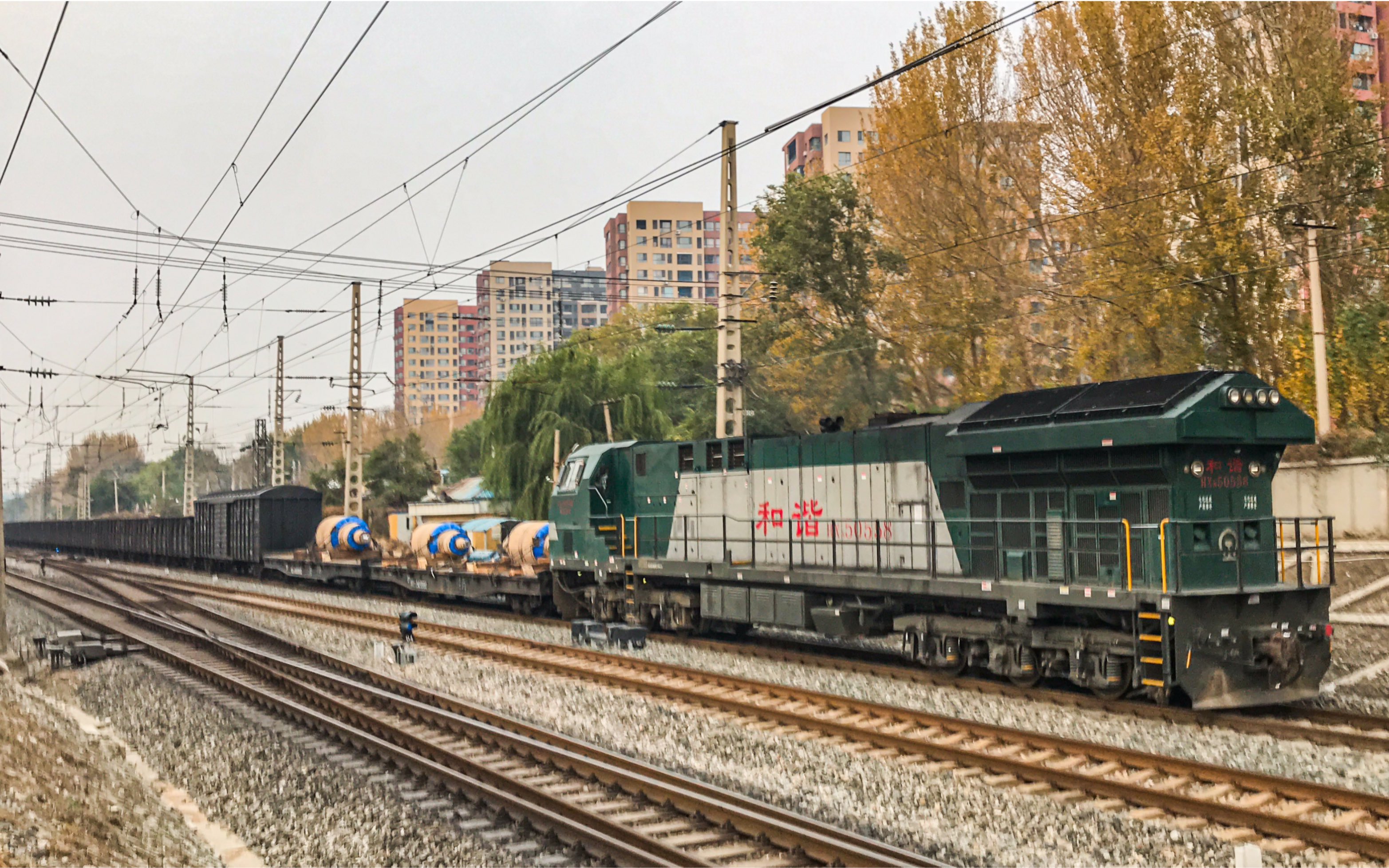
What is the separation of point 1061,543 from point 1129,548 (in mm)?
1360

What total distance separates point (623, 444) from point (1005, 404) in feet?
29.7

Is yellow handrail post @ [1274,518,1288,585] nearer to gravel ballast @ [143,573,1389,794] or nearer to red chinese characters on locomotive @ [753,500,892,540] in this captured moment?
gravel ballast @ [143,573,1389,794]

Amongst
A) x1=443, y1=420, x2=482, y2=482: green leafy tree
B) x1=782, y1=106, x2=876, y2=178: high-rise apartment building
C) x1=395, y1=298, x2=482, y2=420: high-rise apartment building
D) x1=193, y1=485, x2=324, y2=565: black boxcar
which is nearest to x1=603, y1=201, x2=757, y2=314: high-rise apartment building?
x1=782, y1=106, x2=876, y2=178: high-rise apartment building

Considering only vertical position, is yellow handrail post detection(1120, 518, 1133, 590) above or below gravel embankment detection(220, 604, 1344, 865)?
above

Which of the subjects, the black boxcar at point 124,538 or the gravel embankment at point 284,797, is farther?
the black boxcar at point 124,538

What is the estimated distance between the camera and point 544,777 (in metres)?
9.48

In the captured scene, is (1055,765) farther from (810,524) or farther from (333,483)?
(333,483)

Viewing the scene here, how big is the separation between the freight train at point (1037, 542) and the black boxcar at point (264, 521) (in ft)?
68.8

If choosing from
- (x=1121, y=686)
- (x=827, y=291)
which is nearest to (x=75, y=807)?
(x=1121, y=686)

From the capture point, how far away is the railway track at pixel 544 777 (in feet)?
23.9

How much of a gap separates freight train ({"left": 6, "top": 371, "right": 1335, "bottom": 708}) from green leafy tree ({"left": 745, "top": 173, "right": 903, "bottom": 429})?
1906cm

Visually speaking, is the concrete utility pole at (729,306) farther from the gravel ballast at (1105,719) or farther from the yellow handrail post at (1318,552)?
the yellow handrail post at (1318,552)

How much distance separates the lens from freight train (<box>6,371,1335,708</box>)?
1099 cm

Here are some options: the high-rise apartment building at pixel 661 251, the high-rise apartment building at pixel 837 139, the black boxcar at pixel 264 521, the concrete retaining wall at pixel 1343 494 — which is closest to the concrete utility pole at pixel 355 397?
the black boxcar at pixel 264 521
